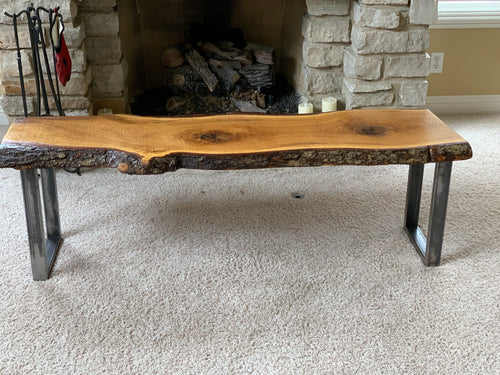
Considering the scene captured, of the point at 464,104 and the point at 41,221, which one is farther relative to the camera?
the point at 464,104

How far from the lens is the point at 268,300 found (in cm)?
194

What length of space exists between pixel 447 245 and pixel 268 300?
2.58 feet

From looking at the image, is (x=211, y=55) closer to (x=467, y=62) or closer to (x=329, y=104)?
(x=329, y=104)

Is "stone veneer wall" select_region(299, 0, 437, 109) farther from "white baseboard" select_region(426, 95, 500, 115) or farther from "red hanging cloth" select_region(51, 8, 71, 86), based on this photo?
"red hanging cloth" select_region(51, 8, 71, 86)

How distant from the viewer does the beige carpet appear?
1.69 m

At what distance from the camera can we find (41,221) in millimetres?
1977

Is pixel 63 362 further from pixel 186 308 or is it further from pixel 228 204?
pixel 228 204

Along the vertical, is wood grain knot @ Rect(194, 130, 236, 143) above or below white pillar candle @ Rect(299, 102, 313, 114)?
above

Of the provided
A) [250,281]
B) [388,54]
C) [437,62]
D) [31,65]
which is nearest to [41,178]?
[31,65]

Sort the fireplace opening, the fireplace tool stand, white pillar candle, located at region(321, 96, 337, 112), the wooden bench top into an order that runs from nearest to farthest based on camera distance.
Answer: the wooden bench top < the fireplace tool stand < white pillar candle, located at region(321, 96, 337, 112) < the fireplace opening

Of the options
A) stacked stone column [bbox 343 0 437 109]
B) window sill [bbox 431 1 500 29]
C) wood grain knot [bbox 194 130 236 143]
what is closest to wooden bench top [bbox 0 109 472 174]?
wood grain knot [bbox 194 130 236 143]

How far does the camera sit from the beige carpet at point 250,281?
1694mm

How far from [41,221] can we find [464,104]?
2.76 m

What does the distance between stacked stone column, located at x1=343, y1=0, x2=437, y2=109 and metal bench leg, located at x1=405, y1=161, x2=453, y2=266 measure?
2.51 feet
